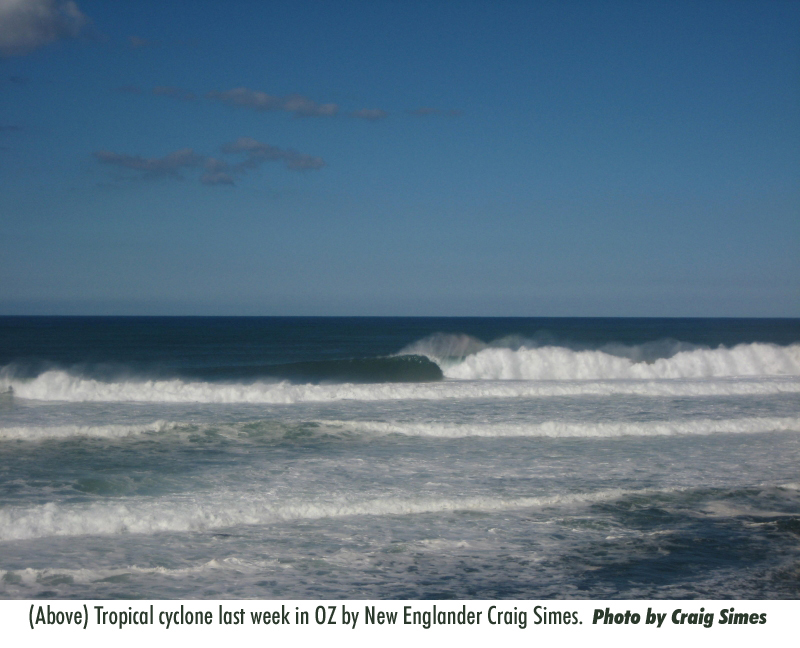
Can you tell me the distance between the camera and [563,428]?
15.4m

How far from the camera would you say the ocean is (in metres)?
6.98

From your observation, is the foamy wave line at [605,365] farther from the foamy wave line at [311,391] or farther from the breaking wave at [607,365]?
the foamy wave line at [311,391]

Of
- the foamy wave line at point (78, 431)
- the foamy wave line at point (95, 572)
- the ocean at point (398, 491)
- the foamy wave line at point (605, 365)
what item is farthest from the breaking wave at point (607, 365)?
the foamy wave line at point (95, 572)

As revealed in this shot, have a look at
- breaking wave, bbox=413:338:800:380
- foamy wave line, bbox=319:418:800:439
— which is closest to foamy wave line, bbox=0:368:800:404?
foamy wave line, bbox=319:418:800:439

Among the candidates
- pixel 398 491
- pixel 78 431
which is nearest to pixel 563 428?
pixel 398 491

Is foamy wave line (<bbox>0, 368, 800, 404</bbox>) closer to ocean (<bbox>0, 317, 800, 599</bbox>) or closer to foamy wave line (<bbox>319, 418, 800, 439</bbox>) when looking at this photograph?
ocean (<bbox>0, 317, 800, 599</bbox>)

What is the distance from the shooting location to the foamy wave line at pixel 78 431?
1443 cm

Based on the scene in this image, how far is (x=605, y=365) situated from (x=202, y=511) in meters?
22.7

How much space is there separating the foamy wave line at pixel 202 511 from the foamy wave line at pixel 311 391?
10.2 meters

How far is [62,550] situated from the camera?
307 inches
